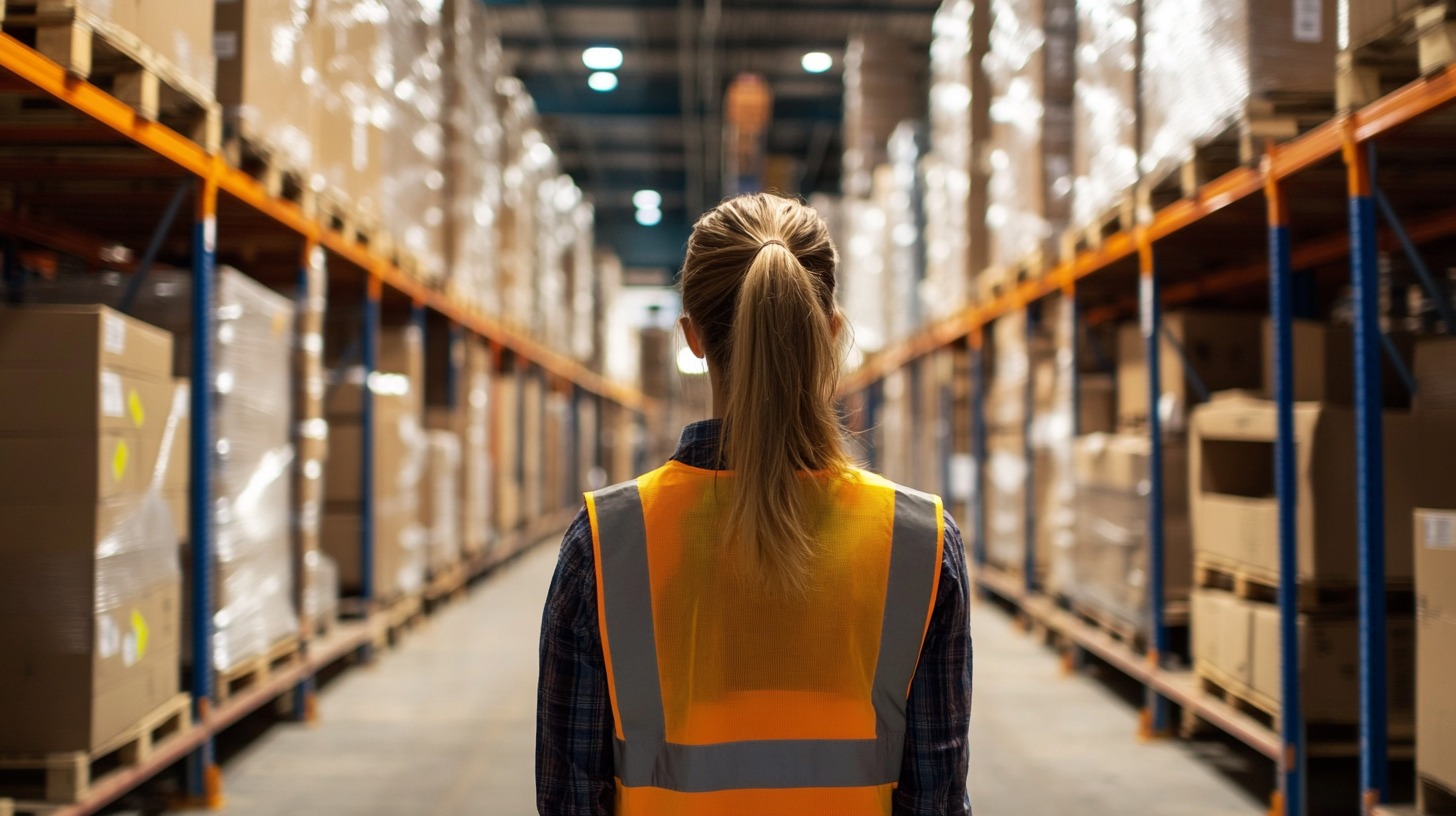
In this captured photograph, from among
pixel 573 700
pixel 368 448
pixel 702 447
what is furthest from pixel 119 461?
pixel 368 448

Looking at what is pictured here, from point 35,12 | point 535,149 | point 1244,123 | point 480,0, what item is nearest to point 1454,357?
point 1244,123

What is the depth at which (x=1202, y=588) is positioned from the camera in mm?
4352

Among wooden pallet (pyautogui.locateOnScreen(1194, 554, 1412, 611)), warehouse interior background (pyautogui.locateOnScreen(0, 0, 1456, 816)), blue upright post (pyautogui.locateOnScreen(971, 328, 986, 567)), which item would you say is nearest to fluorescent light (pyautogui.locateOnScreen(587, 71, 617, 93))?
warehouse interior background (pyautogui.locateOnScreen(0, 0, 1456, 816))

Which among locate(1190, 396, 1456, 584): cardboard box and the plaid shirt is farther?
locate(1190, 396, 1456, 584): cardboard box

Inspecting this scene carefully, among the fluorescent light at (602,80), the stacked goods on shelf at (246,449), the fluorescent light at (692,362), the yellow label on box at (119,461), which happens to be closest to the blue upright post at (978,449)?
the stacked goods on shelf at (246,449)

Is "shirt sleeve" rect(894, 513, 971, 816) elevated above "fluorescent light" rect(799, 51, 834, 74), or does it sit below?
below

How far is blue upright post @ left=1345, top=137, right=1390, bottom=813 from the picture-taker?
295cm

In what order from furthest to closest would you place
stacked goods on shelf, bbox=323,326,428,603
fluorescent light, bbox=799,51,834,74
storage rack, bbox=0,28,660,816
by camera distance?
fluorescent light, bbox=799,51,834,74, stacked goods on shelf, bbox=323,326,428,603, storage rack, bbox=0,28,660,816

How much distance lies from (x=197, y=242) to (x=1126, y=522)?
3.96 meters

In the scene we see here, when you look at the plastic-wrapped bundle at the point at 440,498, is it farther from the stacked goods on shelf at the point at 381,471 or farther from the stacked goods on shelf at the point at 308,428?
the stacked goods on shelf at the point at 308,428

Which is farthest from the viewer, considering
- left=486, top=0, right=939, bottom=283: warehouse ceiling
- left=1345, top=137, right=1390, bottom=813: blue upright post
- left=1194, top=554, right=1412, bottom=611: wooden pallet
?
left=486, top=0, right=939, bottom=283: warehouse ceiling

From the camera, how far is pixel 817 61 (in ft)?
50.6

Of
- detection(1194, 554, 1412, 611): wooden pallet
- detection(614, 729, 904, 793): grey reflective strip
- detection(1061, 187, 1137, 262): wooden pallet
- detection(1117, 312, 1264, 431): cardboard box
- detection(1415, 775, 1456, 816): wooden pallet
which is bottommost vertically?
detection(1415, 775, 1456, 816): wooden pallet

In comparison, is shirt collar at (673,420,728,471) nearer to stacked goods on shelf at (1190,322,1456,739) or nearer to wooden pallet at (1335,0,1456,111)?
wooden pallet at (1335,0,1456,111)
